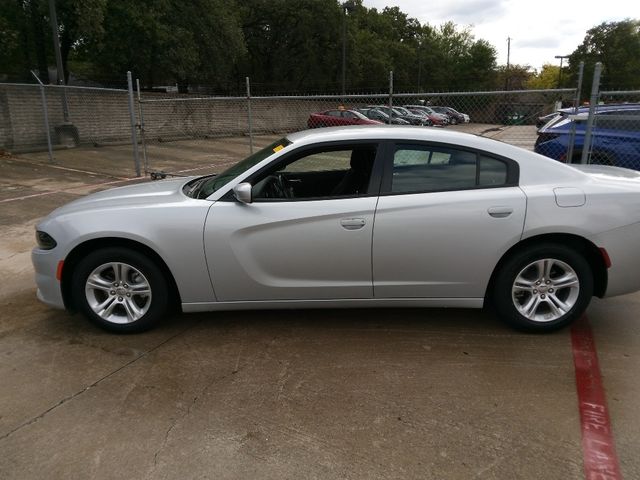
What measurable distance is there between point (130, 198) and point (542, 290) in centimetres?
311

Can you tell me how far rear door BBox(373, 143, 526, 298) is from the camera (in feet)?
11.6

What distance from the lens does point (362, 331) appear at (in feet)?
12.7

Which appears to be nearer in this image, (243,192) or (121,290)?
(243,192)

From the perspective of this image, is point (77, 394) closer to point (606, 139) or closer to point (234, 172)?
point (234, 172)

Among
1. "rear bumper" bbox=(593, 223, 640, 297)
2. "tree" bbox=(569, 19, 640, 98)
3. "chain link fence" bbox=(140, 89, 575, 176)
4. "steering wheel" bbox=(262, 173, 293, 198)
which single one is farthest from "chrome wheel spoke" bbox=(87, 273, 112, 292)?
"tree" bbox=(569, 19, 640, 98)

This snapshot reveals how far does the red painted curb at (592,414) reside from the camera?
2.44 meters

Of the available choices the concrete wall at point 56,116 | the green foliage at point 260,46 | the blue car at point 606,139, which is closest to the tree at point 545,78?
the green foliage at point 260,46

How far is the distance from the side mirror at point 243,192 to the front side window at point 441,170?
3.30ft

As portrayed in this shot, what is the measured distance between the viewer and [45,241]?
3.73 m

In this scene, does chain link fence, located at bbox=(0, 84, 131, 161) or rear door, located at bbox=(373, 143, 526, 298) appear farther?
chain link fence, located at bbox=(0, 84, 131, 161)

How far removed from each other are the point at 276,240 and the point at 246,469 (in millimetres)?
1575

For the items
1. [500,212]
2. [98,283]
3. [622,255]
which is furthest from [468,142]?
[98,283]

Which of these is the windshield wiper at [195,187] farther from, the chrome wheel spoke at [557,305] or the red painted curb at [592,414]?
the red painted curb at [592,414]

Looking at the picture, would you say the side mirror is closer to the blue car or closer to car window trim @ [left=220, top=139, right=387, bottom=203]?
car window trim @ [left=220, top=139, right=387, bottom=203]
